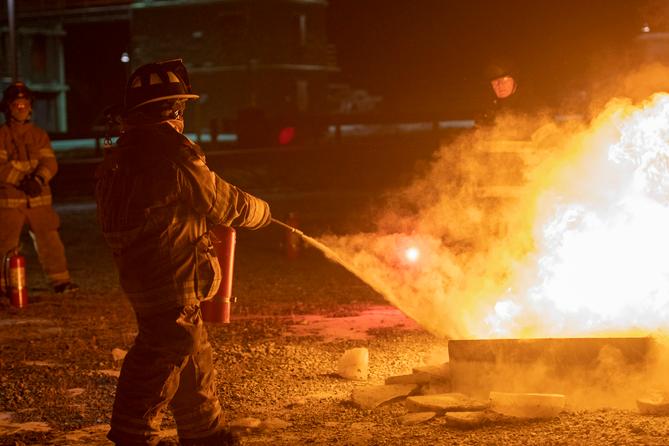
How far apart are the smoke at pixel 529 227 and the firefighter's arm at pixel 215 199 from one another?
190cm

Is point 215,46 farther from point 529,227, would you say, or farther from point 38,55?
point 529,227

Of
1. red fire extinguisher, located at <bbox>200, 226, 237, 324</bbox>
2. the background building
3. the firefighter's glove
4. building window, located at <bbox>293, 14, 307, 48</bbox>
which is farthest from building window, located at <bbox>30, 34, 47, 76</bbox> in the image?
red fire extinguisher, located at <bbox>200, 226, 237, 324</bbox>

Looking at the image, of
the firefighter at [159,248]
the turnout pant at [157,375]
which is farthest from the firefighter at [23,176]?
the turnout pant at [157,375]

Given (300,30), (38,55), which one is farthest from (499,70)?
(38,55)

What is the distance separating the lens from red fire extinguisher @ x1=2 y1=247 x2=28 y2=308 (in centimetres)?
970

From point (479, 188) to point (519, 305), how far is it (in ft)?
6.62

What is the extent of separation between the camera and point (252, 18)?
48.2m

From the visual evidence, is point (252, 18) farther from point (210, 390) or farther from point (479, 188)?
point (210, 390)

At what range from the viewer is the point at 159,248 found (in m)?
4.59

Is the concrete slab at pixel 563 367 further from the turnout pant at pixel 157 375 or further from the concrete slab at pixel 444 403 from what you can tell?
the turnout pant at pixel 157 375

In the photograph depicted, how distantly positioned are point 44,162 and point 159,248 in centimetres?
602

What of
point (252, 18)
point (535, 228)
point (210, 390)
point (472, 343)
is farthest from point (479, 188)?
point (252, 18)

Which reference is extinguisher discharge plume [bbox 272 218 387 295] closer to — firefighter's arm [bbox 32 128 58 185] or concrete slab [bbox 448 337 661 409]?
concrete slab [bbox 448 337 661 409]

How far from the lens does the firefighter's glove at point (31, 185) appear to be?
390 inches
